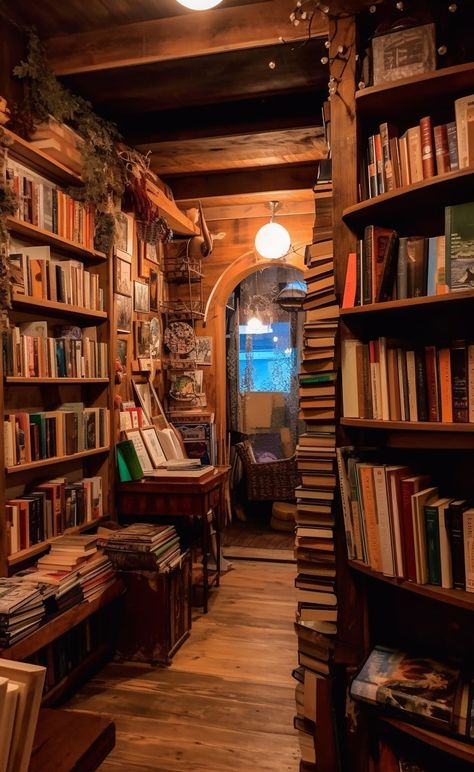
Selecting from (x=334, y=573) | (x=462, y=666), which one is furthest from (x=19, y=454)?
(x=462, y=666)

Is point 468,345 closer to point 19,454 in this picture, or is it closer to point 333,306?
point 333,306

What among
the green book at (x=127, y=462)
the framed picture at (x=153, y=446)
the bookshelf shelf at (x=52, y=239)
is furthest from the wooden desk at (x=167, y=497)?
the bookshelf shelf at (x=52, y=239)

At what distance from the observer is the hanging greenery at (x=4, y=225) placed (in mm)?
2350

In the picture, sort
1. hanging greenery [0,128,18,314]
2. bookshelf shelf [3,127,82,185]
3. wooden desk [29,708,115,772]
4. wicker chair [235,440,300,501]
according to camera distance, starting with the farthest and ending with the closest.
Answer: wicker chair [235,440,300,501], bookshelf shelf [3,127,82,185], hanging greenery [0,128,18,314], wooden desk [29,708,115,772]

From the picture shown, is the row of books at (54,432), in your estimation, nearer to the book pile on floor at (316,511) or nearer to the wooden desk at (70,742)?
the book pile on floor at (316,511)

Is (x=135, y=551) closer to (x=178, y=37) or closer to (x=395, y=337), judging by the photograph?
(x=395, y=337)

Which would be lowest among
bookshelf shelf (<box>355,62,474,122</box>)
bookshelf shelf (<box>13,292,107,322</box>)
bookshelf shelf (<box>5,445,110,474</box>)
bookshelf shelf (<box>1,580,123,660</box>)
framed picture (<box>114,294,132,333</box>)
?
bookshelf shelf (<box>1,580,123,660</box>)

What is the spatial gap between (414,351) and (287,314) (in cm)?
528

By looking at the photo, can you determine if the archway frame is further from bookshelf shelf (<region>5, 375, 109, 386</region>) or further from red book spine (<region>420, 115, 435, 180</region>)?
red book spine (<region>420, 115, 435, 180</region>)

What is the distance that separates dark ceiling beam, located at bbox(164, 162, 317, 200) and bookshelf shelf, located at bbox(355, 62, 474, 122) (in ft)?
8.28

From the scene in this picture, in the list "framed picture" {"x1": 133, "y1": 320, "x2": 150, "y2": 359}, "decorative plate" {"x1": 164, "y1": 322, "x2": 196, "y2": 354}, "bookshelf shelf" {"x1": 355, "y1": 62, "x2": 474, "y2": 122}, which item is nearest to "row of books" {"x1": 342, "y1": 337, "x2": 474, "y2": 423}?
"bookshelf shelf" {"x1": 355, "y1": 62, "x2": 474, "y2": 122}

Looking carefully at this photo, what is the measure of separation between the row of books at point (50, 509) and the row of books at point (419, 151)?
1947 millimetres

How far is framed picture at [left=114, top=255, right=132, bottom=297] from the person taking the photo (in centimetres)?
358

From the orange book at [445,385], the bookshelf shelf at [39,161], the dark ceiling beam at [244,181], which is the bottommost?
the orange book at [445,385]
